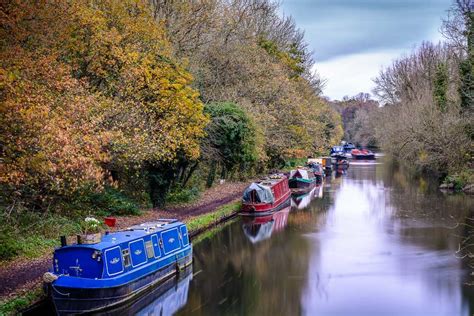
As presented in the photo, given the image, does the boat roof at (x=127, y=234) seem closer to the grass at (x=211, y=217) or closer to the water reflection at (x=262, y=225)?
the grass at (x=211, y=217)

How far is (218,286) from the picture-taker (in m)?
15.2

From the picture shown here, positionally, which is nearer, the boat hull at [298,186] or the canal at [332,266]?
the canal at [332,266]

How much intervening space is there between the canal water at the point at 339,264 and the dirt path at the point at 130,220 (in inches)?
70.2

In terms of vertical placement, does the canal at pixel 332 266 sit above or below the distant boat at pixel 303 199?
below

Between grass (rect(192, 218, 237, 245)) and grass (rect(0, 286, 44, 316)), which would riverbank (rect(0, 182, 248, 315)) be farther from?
grass (rect(192, 218, 237, 245))

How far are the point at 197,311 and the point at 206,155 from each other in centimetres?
1365

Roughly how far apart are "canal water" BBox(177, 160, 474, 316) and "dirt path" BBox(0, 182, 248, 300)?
178cm

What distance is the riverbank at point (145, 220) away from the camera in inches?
441

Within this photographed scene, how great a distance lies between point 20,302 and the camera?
11055mm

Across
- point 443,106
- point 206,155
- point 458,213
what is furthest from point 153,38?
point 443,106

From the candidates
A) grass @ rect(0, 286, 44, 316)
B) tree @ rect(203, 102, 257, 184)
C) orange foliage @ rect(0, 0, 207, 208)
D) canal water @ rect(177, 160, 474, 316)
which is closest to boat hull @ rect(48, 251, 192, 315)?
grass @ rect(0, 286, 44, 316)

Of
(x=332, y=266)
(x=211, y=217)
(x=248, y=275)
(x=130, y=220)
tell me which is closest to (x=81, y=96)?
(x=130, y=220)

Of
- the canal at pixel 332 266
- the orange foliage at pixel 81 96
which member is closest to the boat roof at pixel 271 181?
the canal at pixel 332 266

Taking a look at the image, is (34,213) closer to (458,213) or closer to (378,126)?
(458,213)
